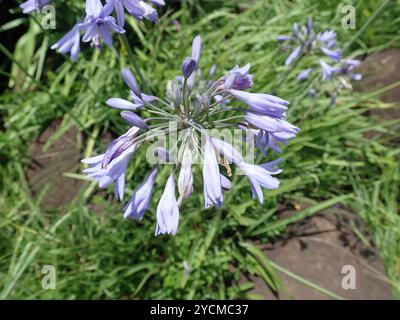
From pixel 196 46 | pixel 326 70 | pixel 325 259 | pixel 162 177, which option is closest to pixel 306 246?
pixel 325 259

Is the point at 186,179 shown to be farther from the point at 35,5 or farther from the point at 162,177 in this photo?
the point at 162,177

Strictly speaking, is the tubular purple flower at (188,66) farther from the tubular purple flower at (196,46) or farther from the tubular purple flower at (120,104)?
the tubular purple flower at (120,104)

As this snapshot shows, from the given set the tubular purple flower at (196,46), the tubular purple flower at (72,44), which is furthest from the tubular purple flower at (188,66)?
the tubular purple flower at (72,44)

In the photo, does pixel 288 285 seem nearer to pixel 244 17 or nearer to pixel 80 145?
pixel 80 145

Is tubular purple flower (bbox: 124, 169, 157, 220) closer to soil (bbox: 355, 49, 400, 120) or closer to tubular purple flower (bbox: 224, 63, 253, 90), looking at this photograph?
tubular purple flower (bbox: 224, 63, 253, 90)

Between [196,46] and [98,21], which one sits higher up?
[98,21]
